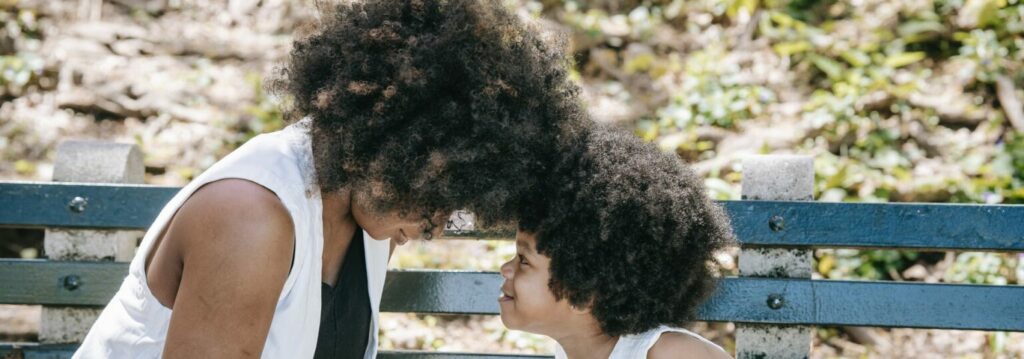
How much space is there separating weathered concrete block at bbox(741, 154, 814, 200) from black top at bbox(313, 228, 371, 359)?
1052 mm

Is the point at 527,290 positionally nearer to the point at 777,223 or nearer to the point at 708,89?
the point at 777,223

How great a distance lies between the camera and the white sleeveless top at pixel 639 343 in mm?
2352

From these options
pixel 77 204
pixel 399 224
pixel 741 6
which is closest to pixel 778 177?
pixel 399 224

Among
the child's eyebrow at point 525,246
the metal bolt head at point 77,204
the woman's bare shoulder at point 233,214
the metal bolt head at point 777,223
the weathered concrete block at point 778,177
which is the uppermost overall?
the woman's bare shoulder at point 233,214

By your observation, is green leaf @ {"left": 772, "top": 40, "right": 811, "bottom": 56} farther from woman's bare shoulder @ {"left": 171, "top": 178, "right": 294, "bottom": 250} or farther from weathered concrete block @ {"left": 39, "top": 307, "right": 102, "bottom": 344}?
woman's bare shoulder @ {"left": 171, "top": 178, "right": 294, "bottom": 250}

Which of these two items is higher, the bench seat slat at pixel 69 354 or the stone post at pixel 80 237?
the stone post at pixel 80 237

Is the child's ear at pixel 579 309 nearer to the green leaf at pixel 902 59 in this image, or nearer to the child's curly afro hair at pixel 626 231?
the child's curly afro hair at pixel 626 231

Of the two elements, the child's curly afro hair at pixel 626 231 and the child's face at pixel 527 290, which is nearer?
the child's curly afro hair at pixel 626 231

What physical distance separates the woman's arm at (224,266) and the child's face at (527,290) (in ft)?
2.13

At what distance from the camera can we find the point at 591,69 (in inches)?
241

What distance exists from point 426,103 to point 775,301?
4.07 feet

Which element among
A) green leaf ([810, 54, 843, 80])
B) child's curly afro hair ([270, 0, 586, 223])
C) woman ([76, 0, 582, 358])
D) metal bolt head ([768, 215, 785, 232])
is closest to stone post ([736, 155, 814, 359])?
metal bolt head ([768, 215, 785, 232])

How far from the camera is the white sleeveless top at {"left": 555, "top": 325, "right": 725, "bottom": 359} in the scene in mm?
2352

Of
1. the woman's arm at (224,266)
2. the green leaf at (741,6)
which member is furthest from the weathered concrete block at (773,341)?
the green leaf at (741,6)
